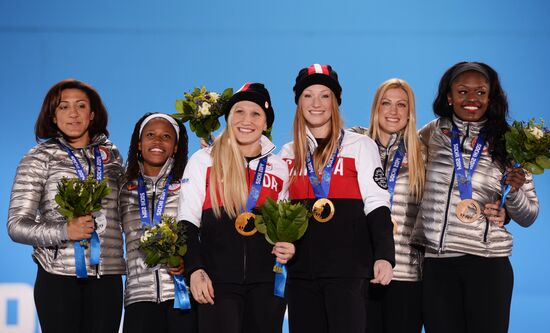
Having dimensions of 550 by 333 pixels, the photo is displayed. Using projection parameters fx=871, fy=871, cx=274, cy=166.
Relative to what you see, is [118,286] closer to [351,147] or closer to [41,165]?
[41,165]

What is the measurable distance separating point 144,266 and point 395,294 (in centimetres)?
114

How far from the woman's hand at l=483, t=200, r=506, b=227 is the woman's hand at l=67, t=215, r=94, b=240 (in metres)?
1.74

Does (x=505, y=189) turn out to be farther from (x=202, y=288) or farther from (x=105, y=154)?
(x=105, y=154)

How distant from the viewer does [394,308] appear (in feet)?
12.8

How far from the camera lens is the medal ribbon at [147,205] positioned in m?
3.94

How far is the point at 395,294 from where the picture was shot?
3.93 metres

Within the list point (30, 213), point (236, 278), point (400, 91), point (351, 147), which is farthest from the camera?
point (400, 91)

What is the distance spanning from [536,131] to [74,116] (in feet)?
6.86

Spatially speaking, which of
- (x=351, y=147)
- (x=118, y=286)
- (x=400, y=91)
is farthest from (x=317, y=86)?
(x=118, y=286)

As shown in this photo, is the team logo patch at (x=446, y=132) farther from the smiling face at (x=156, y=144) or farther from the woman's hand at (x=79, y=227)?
the woman's hand at (x=79, y=227)

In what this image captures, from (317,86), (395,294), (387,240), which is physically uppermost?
(317,86)

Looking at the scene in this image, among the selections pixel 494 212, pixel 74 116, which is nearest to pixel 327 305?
pixel 494 212

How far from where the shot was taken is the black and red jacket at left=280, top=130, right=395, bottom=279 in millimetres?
3445

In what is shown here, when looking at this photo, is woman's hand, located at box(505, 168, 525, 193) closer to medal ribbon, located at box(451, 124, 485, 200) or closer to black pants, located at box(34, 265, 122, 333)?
medal ribbon, located at box(451, 124, 485, 200)
